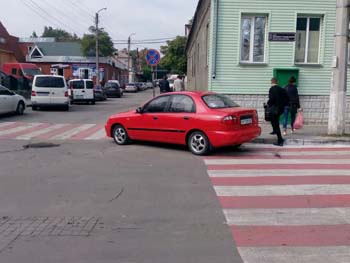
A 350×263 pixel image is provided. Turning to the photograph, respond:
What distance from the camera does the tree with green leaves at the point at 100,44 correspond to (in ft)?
197

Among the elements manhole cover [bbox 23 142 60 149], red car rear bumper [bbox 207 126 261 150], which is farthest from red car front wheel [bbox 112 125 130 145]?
red car rear bumper [bbox 207 126 261 150]

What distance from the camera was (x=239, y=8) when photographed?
51.5 ft

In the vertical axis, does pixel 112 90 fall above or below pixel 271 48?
below

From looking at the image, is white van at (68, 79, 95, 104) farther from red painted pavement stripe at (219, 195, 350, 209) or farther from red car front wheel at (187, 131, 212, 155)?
red painted pavement stripe at (219, 195, 350, 209)

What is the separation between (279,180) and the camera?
751 centimetres

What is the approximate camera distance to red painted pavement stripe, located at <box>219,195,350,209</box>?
601 cm

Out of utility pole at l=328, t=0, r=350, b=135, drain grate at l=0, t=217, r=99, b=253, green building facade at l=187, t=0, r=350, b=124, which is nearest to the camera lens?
drain grate at l=0, t=217, r=99, b=253

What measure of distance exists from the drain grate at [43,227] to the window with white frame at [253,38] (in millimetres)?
11941

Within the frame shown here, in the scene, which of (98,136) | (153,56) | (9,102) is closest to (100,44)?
(9,102)

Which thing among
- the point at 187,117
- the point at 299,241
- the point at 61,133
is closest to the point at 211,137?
the point at 187,117

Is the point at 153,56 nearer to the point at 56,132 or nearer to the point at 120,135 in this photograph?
the point at 56,132

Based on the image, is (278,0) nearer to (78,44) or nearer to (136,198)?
(136,198)

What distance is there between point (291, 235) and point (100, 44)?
60610 mm

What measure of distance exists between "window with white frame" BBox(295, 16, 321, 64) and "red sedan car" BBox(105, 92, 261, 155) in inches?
259
